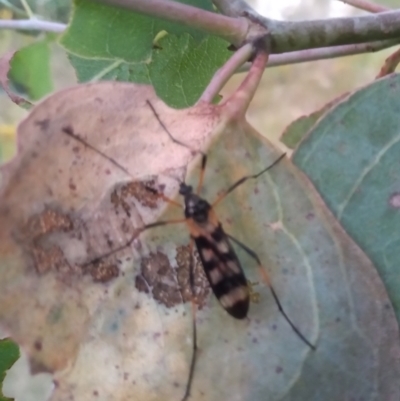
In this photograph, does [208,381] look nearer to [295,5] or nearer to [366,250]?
[366,250]

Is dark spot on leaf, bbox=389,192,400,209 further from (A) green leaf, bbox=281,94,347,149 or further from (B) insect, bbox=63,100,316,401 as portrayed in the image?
(A) green leaf, bbox=281,94,347,149

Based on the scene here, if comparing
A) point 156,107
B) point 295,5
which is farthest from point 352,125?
point 295,5

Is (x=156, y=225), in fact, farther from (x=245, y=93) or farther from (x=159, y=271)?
(x=245, y=93)

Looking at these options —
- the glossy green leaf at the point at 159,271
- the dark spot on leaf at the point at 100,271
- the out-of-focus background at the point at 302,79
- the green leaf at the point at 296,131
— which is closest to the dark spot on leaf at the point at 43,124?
the glossy green leaf at the point at 159,271

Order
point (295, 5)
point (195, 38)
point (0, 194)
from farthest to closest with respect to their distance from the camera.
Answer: point (295, 5) → point (195, 38) → point (0, 194)

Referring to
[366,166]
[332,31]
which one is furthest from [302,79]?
[366,166]

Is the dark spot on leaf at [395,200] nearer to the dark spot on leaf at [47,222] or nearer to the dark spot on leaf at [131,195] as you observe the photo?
the dark spot on leaf at [131,195]

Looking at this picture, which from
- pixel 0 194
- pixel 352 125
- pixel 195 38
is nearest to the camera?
pixel 0 194

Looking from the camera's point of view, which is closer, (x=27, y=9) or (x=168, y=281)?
(x=168, y=281)
